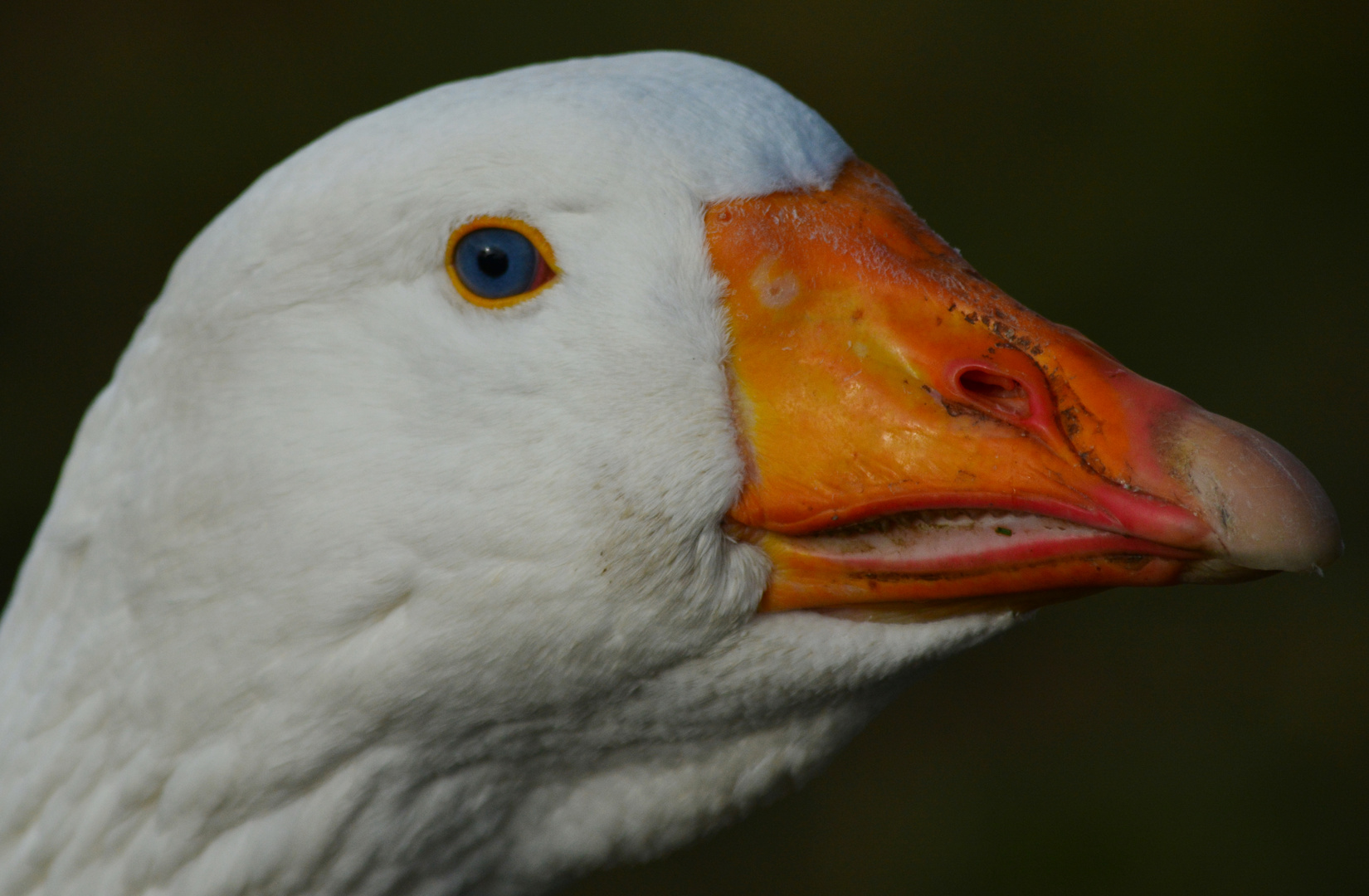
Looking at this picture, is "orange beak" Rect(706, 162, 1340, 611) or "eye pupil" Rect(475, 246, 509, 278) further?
"eye pupil" Rect(475, 246, 509, 278)

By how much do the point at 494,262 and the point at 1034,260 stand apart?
247 inches

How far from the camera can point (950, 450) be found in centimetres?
192

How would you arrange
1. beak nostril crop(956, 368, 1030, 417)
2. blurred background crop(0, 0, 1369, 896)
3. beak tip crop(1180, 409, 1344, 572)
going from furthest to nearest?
blurred background crop(0, 0, 1369, 896) < beak nostril crop(956, 368, 1030, 417) < beak tip crop(1180, 409, 1344, 572)

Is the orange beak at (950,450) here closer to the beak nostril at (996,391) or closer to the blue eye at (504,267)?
the beak nostril at (996,391)

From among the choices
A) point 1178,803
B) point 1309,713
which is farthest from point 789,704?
point 1309,713

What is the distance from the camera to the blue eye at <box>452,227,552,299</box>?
206 centimetres

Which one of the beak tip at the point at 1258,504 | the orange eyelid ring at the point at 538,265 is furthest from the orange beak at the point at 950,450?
the orange eyelid ring at the point at 538,265

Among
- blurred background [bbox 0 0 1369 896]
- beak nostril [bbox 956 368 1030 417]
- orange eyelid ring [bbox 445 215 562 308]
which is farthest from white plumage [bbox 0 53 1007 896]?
blurred background [bbox 0 0 1369 896]

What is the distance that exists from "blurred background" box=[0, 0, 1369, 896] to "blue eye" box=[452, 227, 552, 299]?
4.32 metres

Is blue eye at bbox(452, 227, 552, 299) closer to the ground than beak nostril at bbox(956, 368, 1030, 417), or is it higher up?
higher up

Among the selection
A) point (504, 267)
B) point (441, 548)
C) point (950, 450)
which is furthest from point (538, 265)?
point (950, 450)

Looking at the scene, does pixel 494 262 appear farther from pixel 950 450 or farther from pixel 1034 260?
pixel 1034 260

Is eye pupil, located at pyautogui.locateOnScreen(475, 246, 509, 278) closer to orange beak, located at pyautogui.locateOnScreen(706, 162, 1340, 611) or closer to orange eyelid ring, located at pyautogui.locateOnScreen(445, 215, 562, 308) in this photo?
orange eyelid ring, located at pyautogui.locateOnScreen(445, 215, 562, 308)

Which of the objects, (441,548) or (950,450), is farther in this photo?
(441,548)
